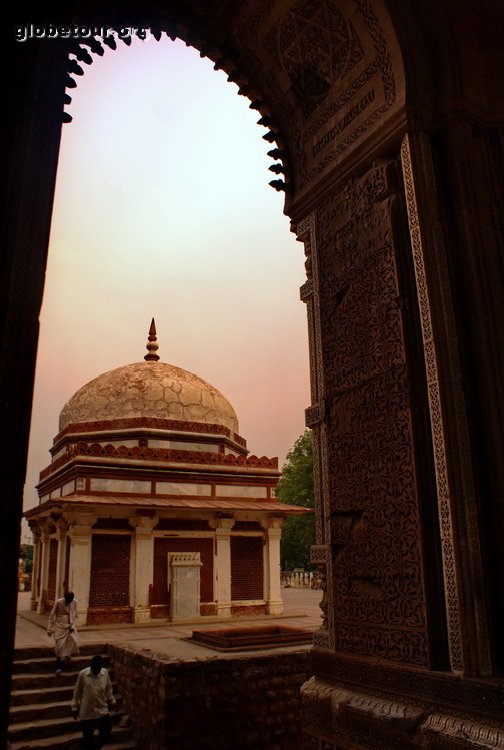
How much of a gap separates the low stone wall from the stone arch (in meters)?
4.51

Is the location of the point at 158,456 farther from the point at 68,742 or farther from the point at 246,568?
the point at 68,742

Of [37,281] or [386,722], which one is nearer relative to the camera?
[37,281]

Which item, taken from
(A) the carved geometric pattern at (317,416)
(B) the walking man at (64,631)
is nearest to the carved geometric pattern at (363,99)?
(A) the carved geometric pattern at (317,416)

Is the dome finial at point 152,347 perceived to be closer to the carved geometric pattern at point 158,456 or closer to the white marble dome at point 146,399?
the white marble dome at point 146,399

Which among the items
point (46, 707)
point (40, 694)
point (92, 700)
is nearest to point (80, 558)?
point (40, 694)

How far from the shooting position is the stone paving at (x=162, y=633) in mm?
8570

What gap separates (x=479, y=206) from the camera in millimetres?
3402

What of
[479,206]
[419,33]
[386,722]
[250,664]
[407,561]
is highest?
[419,33]

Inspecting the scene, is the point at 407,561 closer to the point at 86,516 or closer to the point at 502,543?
the point at 502,543

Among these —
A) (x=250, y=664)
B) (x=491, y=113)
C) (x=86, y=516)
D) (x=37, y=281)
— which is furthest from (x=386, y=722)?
(x=86, y=516)

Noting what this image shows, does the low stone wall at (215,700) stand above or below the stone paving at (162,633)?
below

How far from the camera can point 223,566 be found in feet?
44.8

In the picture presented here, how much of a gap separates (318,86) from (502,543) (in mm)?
3242

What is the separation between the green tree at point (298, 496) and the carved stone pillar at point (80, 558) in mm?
19688
